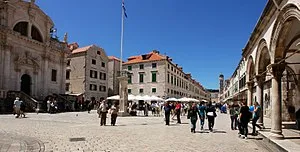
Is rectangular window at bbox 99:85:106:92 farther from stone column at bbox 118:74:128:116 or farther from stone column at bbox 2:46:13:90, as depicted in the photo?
stone column at bbox 118:74:128:116

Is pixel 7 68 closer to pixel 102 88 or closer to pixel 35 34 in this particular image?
pixel 35 34

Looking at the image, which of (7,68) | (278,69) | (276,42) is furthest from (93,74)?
(276,42)

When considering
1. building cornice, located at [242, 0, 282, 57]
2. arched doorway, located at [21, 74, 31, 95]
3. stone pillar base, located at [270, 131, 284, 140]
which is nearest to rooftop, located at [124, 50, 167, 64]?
arched doorway, located at [21, 74, 31, 95]

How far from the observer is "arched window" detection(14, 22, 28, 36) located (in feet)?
97.0

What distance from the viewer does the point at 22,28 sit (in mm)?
30453

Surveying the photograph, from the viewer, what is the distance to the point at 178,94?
6100cm

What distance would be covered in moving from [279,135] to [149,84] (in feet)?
142

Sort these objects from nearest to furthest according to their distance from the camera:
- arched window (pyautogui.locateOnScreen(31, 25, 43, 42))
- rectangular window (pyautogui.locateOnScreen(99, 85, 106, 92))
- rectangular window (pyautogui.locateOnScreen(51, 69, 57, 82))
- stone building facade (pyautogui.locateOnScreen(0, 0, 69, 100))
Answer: stone building facade (pyautogui.locateOnScreen(0, 0, 69, 100)) < arched window (pyautogui.locateOnScreen(31, 25, 43, 42)) < rectangular window (pyautogui.locateOnScreen(51, 69, 57, 82)) < rectangular window (pyautogui.locateOnScreen(99, 85, 106, 92))

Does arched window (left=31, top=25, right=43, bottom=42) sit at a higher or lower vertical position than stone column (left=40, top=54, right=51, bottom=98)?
higher

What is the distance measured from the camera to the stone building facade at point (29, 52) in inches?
1055

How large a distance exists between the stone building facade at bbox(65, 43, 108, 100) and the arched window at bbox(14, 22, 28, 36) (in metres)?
15.4

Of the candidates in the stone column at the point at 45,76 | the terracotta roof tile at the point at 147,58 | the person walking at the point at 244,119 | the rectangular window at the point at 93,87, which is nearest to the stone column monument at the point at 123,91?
the person walking at the point at 244,119

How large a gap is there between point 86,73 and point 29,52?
15.4 meters

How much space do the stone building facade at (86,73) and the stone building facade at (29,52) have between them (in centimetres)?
832
